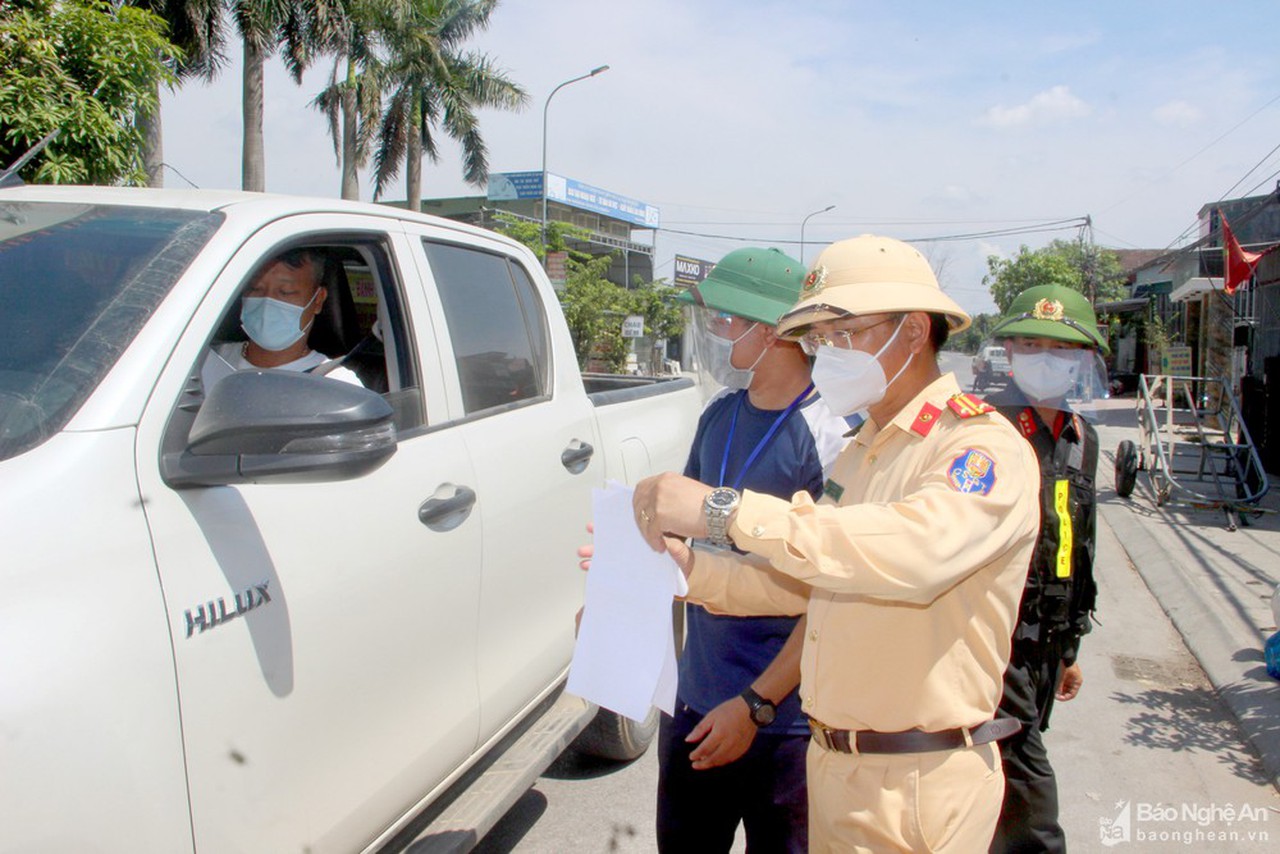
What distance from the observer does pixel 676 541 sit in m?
1.88

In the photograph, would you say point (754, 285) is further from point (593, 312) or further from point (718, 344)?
point (593, 312)

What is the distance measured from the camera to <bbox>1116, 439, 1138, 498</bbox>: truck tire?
10.1 metres

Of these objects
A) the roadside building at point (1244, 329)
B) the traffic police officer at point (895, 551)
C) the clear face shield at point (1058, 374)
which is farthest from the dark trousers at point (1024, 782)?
the roadside building at point (1244, 329)

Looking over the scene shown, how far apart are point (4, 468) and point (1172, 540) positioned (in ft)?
29.2

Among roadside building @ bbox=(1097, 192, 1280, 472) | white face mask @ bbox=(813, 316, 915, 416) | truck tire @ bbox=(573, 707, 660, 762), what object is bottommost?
truck tire @ bbox=(573, 707, 660, 762)

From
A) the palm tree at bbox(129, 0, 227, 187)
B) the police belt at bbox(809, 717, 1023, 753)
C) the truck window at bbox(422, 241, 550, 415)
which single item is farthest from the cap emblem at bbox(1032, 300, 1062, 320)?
the palm tree at bbox(129, 0, 227, 187)

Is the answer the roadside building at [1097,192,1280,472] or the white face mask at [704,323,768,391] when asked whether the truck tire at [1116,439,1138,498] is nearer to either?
the roadside building at [1097,192,1280,472]

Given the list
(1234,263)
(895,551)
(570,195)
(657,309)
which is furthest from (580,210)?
(895,551)

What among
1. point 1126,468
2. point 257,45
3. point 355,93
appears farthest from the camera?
point 355,93

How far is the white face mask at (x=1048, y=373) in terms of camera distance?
2998 millimetres

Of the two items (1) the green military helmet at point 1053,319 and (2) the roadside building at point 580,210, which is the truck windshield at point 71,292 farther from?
(2) the roadside building at point 580,210

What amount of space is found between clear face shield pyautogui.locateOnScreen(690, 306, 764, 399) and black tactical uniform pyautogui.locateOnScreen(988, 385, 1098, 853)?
40.3 inches

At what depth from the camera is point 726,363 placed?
8.24 ft

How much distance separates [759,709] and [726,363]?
90 cm
